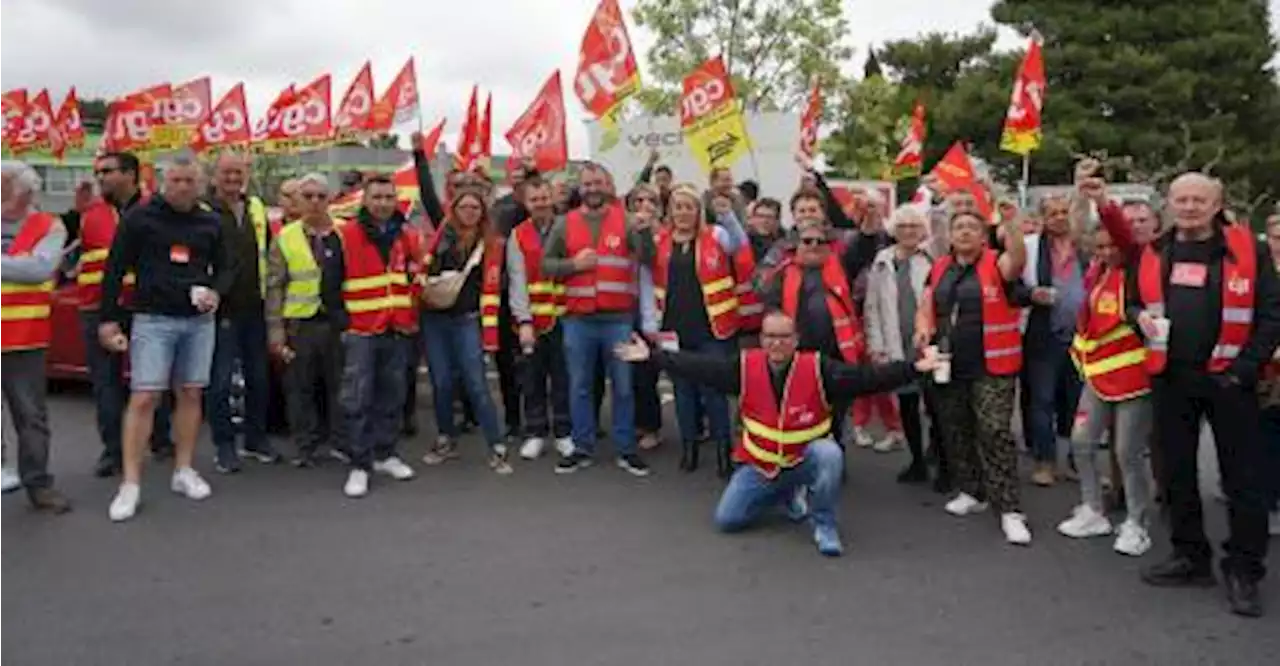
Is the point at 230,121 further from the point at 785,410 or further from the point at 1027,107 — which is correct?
the point at 785,410

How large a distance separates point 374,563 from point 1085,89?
88.1ft

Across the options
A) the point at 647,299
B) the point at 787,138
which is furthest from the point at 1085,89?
the point at 647,299

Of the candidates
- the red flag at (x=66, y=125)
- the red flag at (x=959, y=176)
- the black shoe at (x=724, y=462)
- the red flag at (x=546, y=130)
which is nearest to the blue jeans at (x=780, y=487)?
the black shoe at (x=724, y=462)

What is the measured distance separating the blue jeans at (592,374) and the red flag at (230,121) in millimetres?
8344

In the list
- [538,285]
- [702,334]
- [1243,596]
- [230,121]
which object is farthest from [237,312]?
[230,121]

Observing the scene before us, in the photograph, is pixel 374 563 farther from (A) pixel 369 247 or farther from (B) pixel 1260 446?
(B) pixel 1260 446

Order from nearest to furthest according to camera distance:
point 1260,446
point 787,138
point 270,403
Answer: point 1260,446
point 270,403
point 787,138

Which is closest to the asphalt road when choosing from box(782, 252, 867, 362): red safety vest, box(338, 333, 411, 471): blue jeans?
box(338, 333, 411, 471): blue jeans

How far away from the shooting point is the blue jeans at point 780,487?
18.6ft

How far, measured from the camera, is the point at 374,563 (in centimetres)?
536

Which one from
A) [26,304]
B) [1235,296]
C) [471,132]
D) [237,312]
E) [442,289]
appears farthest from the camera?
[471,132]

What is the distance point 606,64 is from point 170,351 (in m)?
4.68

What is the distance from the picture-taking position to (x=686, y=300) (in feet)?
23.1

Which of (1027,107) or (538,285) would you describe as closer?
(538,285)
